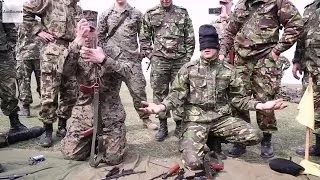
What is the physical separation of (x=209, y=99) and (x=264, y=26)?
3.83 ft

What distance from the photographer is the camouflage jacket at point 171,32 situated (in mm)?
6309

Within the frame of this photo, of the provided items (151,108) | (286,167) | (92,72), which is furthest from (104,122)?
(286,167)

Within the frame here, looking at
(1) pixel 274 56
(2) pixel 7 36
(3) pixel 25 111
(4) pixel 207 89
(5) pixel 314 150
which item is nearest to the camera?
(4) pixel 207 89

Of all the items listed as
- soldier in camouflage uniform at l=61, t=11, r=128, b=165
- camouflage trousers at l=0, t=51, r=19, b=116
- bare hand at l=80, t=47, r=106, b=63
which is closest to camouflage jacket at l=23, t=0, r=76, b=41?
camouflage trousers at l=0, t=51, r=19, b=116

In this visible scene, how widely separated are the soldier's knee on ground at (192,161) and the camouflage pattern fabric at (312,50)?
1.79 meters

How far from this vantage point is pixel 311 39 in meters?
5.39

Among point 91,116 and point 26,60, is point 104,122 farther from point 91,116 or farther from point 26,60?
point 26,60

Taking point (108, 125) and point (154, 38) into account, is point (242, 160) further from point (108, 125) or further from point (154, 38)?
point (154, 38)

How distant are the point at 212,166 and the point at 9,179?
7.30 ft

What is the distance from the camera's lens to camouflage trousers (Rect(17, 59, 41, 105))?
7.95 m

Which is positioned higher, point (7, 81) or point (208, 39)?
point (208, 39)

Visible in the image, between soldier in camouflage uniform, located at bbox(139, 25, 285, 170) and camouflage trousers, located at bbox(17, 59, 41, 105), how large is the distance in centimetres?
405

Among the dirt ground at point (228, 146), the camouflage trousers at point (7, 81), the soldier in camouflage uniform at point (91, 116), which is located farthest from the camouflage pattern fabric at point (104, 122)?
the camouflage trousers at point (7, 81)

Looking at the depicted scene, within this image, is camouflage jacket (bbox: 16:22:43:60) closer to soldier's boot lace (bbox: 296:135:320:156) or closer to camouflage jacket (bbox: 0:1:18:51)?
camouflage jacket (bbox: 0:1:18:51)
